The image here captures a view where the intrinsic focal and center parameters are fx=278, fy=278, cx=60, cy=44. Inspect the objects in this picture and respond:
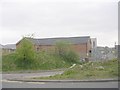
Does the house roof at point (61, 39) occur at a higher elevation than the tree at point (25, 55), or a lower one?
higher

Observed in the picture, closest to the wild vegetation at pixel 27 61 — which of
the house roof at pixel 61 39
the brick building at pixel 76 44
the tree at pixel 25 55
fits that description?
the tree at pixel 25 55

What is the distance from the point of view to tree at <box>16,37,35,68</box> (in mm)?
44125

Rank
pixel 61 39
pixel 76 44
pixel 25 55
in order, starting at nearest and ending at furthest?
pixel 25 55 → pixel 61 39 → pixel 76 44

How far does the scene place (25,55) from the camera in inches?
1764

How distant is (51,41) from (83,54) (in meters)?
12.5

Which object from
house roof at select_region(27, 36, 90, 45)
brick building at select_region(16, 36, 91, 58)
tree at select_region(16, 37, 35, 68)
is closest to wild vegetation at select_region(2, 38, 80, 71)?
tree at select_region(16, 37, 35, 68)

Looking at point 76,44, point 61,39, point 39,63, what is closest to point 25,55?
point 39,63

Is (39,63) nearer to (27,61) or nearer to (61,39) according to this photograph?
(27,61)

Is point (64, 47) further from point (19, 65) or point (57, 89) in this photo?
point (57, 89)

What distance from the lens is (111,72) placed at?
24.2m

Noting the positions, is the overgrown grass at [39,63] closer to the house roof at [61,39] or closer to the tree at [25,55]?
the tree at [25,55]

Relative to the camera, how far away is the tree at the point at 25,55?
44.1m

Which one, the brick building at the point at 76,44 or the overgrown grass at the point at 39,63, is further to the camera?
the brick building at the point at 76,44

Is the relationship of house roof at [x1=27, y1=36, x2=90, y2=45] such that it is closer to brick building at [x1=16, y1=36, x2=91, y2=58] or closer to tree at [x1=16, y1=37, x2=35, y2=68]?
brick building at [x1=16, y1=36, x2=91, y2=58]
